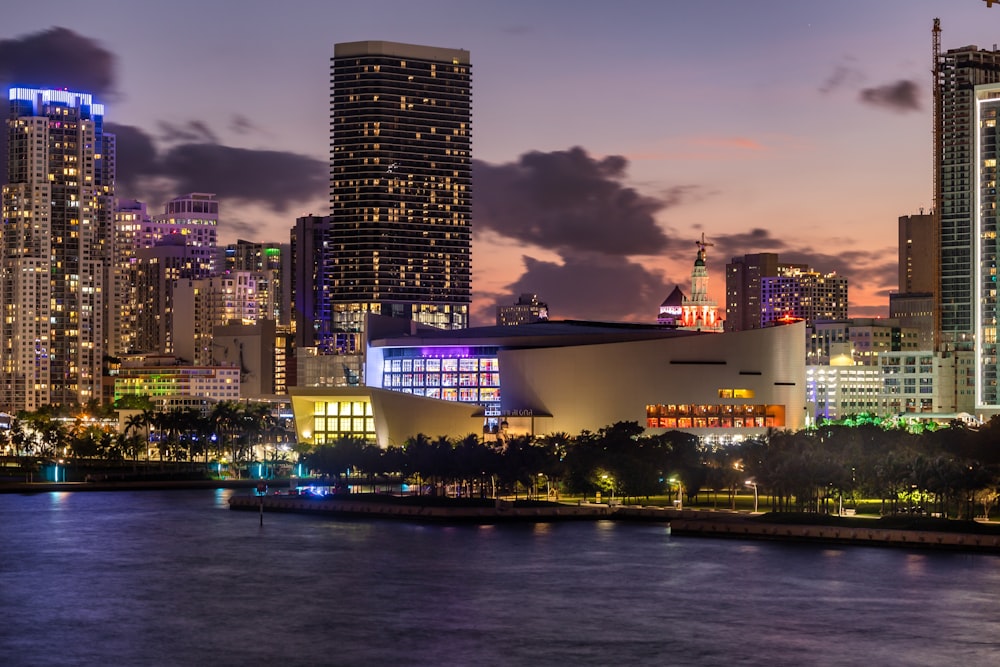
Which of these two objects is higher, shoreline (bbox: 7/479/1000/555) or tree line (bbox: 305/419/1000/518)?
tree line (bbox: 305/419/1000/518)

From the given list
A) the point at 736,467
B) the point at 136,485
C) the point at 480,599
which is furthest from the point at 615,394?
the point at 480,599

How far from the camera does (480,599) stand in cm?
7700

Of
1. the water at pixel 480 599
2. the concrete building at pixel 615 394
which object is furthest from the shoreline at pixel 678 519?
the concrete building at pixel 615 394

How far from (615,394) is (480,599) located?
339ft

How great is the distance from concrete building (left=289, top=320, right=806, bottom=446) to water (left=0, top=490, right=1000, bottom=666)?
6762cm

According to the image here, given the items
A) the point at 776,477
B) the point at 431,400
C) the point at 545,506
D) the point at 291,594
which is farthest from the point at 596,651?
the point at 431,400

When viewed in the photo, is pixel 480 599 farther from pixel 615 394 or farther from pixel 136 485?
pixel 615 394

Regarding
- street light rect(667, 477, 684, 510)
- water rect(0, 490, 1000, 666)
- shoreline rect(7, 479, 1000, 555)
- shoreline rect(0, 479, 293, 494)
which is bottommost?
water rect(0, 490, 1000, 666)

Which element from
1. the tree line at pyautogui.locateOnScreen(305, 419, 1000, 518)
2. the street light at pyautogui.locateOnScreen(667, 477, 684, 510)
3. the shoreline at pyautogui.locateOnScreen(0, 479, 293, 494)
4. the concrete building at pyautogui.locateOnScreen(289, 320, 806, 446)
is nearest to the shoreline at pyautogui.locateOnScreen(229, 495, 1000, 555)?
the street light at pyautogui.locateOnScreen(667, 477, 684, 510)

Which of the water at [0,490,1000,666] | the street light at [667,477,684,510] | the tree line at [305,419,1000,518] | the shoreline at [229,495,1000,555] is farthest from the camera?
the street light at [667,477,684,510]

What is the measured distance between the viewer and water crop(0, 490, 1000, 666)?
64.1 meters

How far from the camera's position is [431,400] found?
176000mm

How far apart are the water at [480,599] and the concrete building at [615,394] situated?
6762cm

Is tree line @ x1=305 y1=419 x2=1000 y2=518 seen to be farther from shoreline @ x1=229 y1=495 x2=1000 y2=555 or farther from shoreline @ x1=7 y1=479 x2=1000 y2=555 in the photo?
shoreline @ x1=229 y1=495 x2=1000 y2=555
